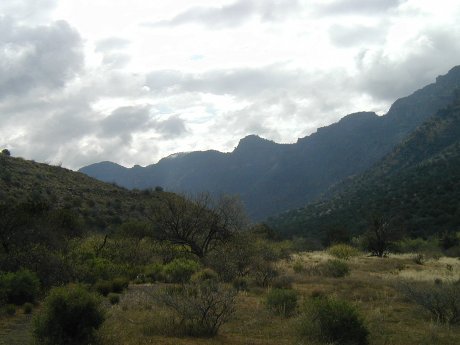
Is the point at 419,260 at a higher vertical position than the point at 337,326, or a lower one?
lower

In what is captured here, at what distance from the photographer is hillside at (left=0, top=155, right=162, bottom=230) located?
50438 millimetres

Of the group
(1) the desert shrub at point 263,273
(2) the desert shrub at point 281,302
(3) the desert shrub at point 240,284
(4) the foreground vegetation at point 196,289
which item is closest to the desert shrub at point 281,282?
(4) the foreground vegetation at point 196,289

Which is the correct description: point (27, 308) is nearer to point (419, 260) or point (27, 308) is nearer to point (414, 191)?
point (419, 260)

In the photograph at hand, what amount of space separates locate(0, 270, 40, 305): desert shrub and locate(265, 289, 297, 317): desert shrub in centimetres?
902

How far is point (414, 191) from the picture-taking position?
241 feet

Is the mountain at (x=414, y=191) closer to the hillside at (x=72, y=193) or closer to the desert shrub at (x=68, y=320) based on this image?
the hillside at (x=72, y=193)

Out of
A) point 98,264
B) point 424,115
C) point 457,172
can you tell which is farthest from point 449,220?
point 424,115

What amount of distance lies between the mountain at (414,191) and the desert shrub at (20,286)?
48905mm

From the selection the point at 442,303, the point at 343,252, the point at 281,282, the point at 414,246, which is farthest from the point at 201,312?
the point at 414,246

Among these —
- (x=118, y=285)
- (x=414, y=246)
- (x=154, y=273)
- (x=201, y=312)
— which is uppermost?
(x=201, y=312)

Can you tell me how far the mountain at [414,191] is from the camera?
2534 inches

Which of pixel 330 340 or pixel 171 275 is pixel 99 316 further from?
pixel 171 275

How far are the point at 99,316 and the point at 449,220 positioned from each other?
189 ft

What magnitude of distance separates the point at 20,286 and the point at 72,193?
4084cm
